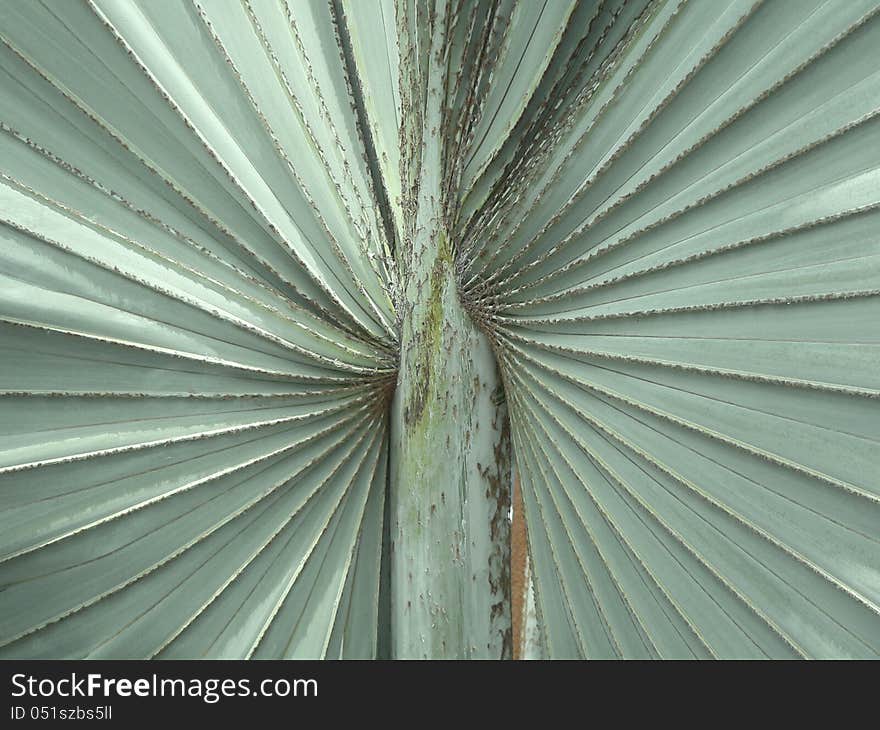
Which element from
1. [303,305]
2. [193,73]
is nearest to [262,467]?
[303,305]

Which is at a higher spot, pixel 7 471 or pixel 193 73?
pixel 193 73

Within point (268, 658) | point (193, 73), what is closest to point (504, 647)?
point (268, 658)

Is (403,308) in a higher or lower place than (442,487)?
higher

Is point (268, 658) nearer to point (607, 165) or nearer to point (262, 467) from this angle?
point (262, 467)

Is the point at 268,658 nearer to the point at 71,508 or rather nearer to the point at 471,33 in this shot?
the point at 71,508

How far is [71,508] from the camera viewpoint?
0.45m

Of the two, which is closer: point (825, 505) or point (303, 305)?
point (825, 505)

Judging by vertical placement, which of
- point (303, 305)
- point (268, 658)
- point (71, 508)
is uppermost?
point (303, 305)

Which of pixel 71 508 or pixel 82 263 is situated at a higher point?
pixel 82 263

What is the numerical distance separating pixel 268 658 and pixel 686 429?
0.29 meters

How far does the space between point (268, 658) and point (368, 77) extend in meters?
0.36

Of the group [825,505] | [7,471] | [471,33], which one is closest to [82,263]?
[7,471]

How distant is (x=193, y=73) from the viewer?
1.46 ft

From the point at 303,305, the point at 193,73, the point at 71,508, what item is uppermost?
the point at 193,73
